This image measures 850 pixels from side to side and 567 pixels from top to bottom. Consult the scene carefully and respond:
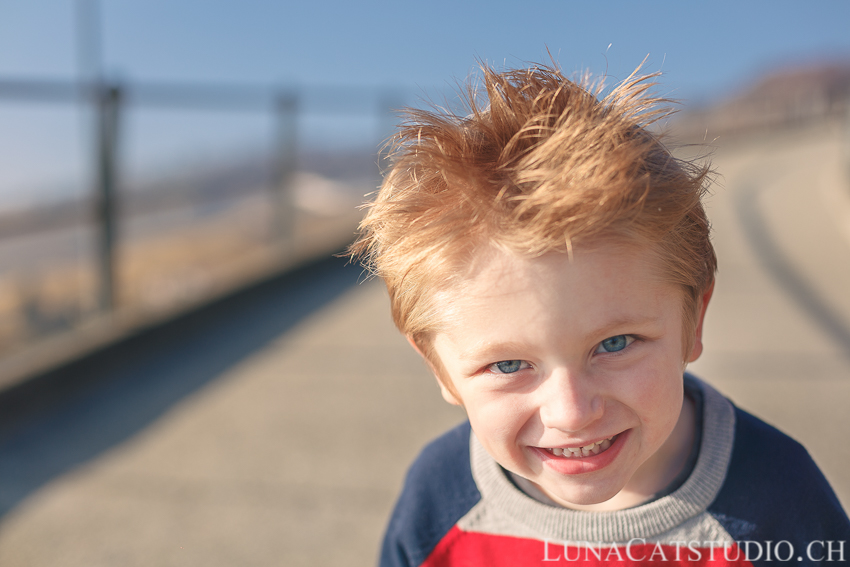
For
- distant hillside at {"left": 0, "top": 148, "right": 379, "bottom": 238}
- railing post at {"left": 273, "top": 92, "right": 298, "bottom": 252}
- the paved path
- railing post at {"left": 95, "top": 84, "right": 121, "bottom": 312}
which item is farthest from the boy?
railing post at {"left": 273, "top": 92, "right": 298, "bottom": 252}

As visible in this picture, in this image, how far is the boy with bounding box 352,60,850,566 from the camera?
95cm

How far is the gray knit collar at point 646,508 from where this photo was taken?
3.78ft

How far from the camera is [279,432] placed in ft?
10.2

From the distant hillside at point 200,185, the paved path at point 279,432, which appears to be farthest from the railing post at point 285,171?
the paved path at point 279,432

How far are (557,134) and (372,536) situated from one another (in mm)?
1786

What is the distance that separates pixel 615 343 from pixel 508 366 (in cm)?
16

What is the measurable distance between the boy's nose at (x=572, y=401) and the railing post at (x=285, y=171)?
5.48 m

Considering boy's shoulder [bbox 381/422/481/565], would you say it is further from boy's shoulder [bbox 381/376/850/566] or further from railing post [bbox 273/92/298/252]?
railing post [bbox 273/92/298/252]

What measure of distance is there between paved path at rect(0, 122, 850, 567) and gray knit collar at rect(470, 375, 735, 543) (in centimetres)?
122

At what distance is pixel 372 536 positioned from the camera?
237 centimetres

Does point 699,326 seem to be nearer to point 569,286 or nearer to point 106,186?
point 569,286

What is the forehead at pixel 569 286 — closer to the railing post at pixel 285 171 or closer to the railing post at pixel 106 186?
the railing post at pixel 106 186

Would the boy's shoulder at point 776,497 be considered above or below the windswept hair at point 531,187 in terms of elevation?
below

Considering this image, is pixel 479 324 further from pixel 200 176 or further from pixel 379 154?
pixel 200 176
